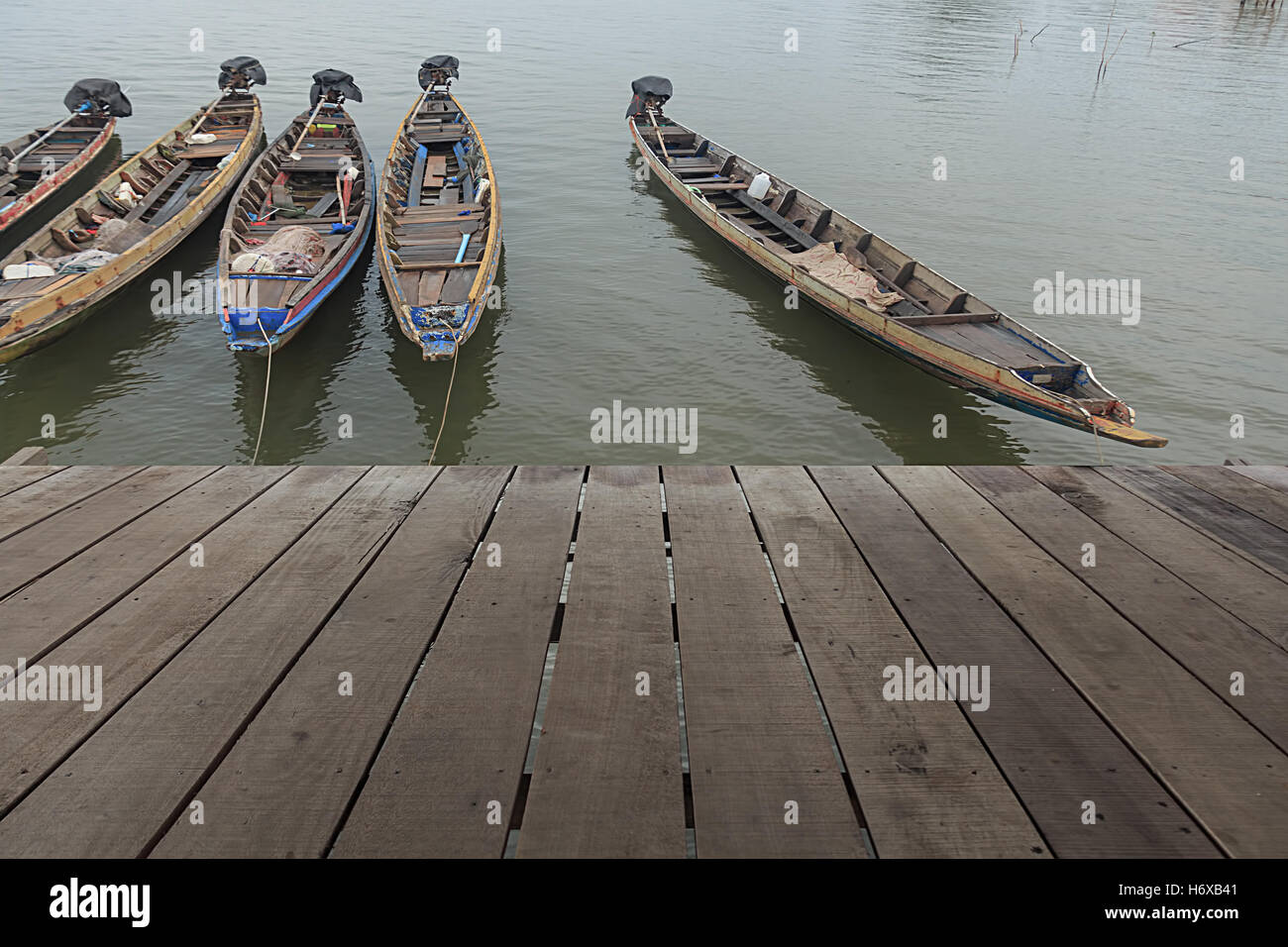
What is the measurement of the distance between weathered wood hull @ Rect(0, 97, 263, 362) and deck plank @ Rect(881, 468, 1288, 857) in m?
11.9

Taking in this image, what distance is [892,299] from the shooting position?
12.1m

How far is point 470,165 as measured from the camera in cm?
1738

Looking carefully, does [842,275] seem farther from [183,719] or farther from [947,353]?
[183,719]

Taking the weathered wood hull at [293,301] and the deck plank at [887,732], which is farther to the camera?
the weathered wood hull at [293,301]

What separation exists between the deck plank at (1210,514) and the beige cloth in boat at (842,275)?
7723 mm

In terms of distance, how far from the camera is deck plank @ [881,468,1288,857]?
86.3 inches

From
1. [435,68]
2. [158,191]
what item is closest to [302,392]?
[158,191]

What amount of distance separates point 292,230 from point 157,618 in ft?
38.7

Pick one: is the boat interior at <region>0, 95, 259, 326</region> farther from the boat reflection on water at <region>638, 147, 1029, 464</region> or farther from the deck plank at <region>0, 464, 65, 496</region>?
the boat reflection on water at <region>638, 147, 1029, 464</region>

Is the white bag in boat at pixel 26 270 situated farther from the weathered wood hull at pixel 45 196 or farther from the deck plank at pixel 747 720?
the deck plank at pixel 747 720

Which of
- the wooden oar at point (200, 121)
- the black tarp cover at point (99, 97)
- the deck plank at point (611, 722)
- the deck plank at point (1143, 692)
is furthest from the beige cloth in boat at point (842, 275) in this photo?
the black tarp cover at point (99, 97)

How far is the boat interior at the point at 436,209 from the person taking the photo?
1179 centimetres

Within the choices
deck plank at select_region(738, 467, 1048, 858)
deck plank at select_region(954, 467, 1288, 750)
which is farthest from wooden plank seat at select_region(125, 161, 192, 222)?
deck plank at select_region(954, 467, 1288, 750)
